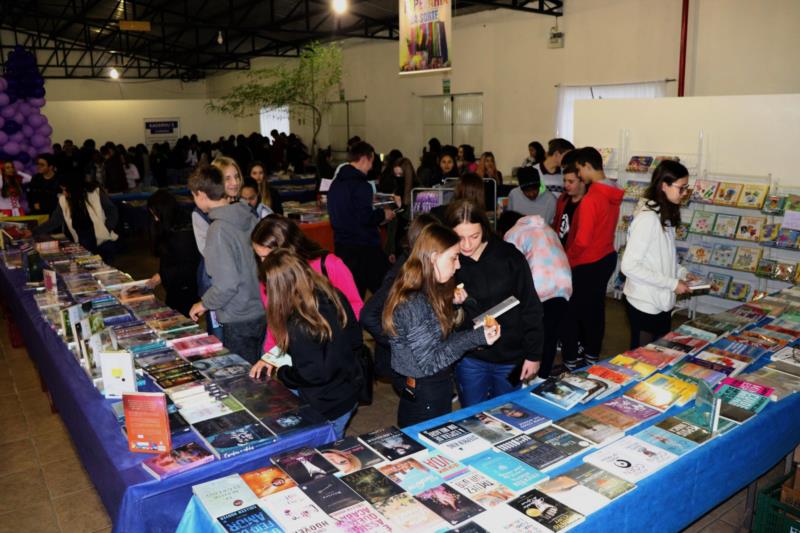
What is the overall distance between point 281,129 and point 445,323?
18.8 metres

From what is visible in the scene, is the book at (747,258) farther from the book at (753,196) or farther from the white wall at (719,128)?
the white wall at (719,128)

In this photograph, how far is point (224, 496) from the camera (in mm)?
1838

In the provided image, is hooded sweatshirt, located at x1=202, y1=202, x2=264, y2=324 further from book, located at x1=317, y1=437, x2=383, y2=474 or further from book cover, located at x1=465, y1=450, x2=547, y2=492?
book cover, located at x1=465, y1=450, x2=547, y2=492

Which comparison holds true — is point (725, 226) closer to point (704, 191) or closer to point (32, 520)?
point (704, 191)

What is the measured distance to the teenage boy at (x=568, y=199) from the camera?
427 cm

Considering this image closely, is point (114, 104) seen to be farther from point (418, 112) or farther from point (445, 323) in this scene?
point (445, 323)

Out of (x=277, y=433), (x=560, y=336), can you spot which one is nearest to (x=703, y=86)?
(x=560, y=336)

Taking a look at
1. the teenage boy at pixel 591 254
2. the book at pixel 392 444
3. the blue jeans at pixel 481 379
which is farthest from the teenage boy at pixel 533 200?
the book at pixel 392 444

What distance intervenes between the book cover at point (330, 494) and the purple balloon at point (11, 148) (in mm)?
8532

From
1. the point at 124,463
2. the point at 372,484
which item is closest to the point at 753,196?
the point at 372,484

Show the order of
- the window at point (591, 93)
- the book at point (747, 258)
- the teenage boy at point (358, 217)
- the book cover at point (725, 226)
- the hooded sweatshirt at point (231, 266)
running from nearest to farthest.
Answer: the hooded sweatshirt at point (231, 266), the teenage boy at point (358, 217), the book at point (747, 258), the book cover at point (725, 226), the window at point (591, 93)

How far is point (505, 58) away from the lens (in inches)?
435

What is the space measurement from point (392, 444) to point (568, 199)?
2.87 meters

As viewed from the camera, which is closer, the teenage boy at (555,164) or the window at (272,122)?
the teenage boy at (555,164)
